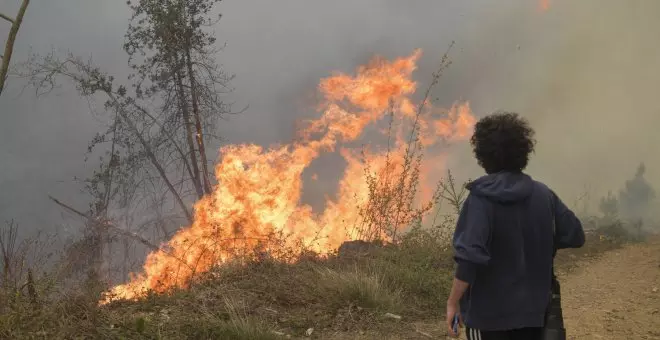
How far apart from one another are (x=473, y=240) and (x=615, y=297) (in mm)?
5574

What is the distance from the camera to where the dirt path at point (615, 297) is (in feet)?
17.0

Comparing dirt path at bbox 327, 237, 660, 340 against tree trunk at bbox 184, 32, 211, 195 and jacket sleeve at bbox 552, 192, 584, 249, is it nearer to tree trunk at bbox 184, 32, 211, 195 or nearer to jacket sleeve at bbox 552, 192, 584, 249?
jacket sleeve at bbox 552, 192, 584, 249

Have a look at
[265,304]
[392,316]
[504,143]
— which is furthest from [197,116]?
[504,143]

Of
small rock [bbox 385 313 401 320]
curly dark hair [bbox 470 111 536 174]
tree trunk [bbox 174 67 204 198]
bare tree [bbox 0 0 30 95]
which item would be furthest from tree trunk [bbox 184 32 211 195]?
curly dark hair [bbox 470 111 536 174]

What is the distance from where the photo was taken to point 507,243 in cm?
228

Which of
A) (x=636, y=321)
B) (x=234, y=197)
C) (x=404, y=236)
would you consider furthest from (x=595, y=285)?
(x=234, y=197)

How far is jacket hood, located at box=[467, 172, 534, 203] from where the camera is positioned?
7.43 ft

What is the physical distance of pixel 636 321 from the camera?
541 cm

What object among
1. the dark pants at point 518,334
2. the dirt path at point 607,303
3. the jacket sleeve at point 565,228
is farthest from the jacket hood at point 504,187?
the dirt path at point 607,303

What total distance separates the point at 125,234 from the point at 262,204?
17.0 feet

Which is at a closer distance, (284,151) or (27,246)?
(27,246)

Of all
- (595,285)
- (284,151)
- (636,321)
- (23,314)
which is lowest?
(636,321)

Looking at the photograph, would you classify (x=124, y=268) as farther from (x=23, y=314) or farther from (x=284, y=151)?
(x=23, y=314)

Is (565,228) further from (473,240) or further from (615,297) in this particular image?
(615,297)
